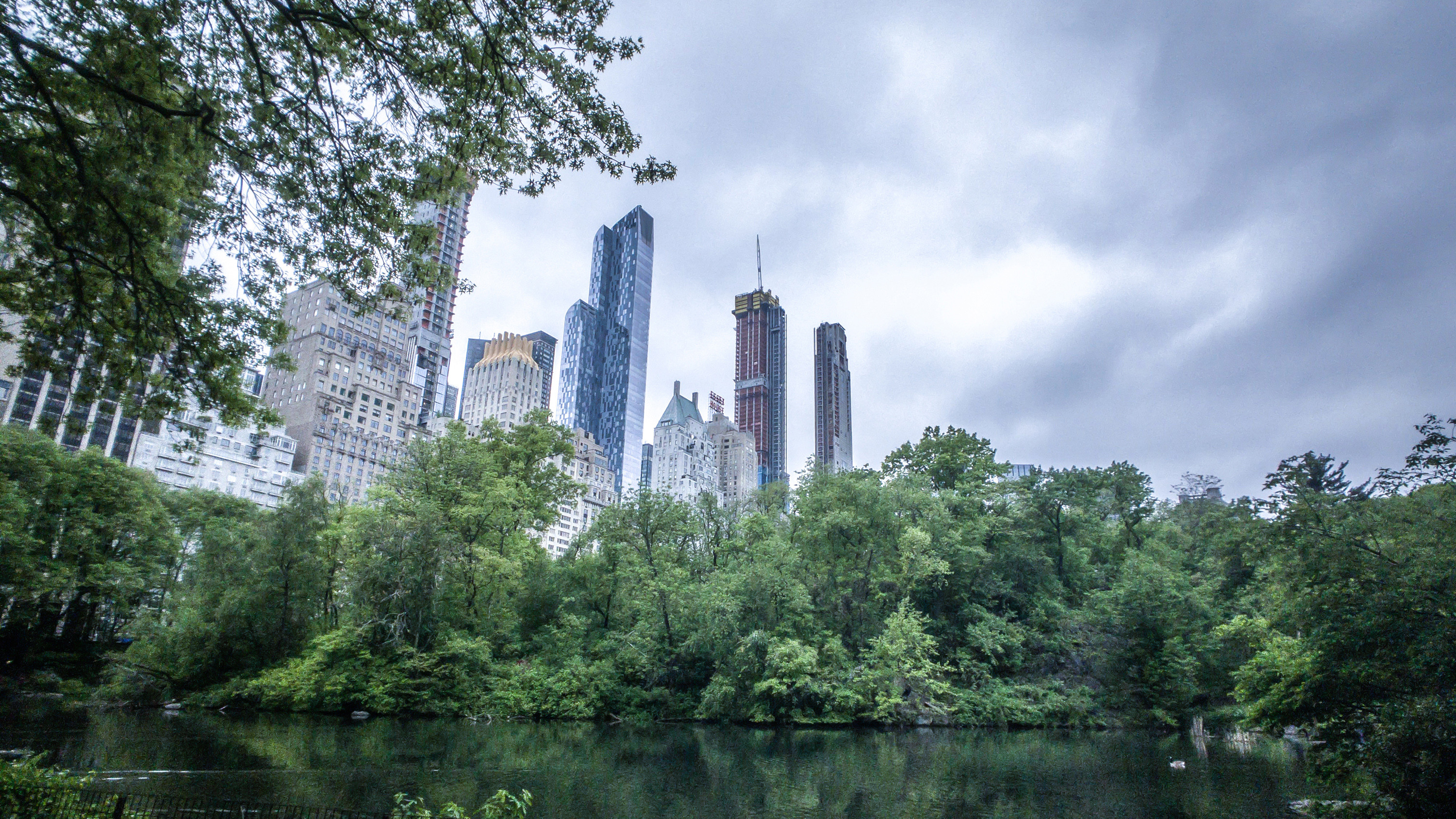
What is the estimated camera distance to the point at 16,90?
777 cm

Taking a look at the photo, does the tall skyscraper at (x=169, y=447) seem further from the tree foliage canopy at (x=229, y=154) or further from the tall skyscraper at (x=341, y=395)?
the tree foliage canopy at (x=229, y=154)

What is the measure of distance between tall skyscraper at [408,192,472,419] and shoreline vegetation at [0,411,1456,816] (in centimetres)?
11838

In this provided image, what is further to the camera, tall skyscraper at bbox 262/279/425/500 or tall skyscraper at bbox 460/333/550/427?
tall skyscraper at bbox 460/333/550/427

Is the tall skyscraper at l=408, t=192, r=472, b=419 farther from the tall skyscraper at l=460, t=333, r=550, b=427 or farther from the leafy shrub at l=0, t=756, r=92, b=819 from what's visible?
the leafy shrub at l=0, t=756, r=92, b=819

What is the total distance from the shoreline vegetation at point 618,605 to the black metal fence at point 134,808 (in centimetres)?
2257

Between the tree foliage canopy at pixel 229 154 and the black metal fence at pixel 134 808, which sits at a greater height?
the tree foliage canopy at pixel 229 154

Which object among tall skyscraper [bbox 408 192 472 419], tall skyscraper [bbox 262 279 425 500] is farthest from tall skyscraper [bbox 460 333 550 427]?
tall skyscraper [bbox 262 279 425 500]

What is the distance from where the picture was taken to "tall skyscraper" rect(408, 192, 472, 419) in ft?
531

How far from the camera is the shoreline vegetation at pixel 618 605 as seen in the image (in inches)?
1385

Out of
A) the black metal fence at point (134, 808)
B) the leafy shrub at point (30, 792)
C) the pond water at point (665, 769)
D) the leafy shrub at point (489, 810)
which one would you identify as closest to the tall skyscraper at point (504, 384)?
the pond water at point (665, 769)

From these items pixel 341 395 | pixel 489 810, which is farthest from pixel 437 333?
pixel 489 810

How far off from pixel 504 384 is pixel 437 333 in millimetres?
20849

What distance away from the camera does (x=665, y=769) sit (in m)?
21.1

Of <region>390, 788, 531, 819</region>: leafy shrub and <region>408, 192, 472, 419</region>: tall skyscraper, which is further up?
<region>408, 192, 472, 419</region>: tall skyscraper
